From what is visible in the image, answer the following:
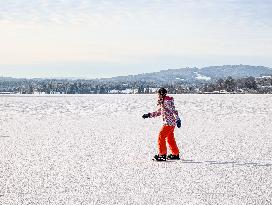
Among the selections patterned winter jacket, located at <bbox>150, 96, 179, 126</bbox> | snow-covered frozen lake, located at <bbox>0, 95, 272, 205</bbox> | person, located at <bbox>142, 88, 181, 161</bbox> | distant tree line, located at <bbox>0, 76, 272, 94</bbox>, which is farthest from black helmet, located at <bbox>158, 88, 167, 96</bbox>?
distant tree line, located at <bbox>0, 76, 272, 94</bbox>

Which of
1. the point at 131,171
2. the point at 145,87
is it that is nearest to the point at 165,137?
the point at 131,171

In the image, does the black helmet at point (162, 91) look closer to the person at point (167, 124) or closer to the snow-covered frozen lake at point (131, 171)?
the person at point (167, 124)

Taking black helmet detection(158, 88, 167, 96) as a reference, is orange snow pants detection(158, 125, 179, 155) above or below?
below

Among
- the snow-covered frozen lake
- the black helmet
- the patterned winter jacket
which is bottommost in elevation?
the snow-covered frozen lake

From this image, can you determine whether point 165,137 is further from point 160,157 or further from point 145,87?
point 145,87

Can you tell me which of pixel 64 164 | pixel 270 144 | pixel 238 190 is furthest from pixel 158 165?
pixel 270 144

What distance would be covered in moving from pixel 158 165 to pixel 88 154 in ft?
6.32

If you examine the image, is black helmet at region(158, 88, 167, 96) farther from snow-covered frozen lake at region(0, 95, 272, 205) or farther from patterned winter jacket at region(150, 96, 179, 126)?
snow-covered frozen lake at region(0, 95, 272, 205)

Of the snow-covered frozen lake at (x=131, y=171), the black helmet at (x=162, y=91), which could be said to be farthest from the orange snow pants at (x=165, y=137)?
the black helmet at (x=162, y=91)

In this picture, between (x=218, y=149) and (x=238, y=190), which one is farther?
(x=218, y=149)

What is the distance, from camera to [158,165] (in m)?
8.28

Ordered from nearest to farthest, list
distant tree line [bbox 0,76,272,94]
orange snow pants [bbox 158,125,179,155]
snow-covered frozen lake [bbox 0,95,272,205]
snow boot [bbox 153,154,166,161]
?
1. snow-covered frozen lake [bbox 0,95,272,205]
2. snow boot [bbox 153,154,166,161]
3. orange snow pants [bbox 158,125,179,155]
4. distant tree line [bbox 0,76,272,94]

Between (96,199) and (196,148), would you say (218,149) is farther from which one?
(96,199)

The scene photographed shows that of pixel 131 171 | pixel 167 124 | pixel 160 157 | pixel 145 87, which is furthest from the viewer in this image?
pixel 145 87
